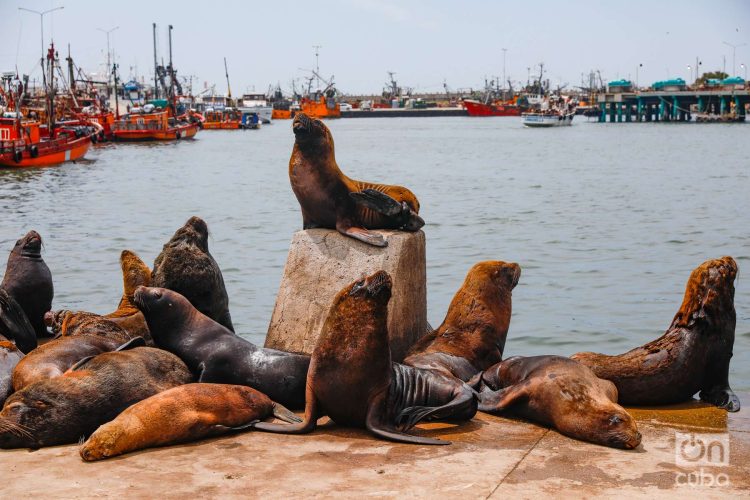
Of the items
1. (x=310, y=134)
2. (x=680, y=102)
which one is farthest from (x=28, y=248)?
(x=680, y=102)

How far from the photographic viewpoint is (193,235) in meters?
7.58

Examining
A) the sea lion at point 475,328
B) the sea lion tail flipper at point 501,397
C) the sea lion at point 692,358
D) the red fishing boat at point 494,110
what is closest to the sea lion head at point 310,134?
the sea lion at point 475,328

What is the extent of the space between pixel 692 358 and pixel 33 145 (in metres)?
38.4

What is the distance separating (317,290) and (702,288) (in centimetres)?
254

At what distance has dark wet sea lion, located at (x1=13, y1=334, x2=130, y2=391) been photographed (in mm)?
5777

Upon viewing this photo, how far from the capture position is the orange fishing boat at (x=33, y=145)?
3953 centimetres

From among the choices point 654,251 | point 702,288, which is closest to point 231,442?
point 702,288

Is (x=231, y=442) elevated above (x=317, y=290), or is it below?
below

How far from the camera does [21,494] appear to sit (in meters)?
4.27

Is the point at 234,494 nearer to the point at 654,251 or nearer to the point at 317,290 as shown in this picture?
the point at 317,290

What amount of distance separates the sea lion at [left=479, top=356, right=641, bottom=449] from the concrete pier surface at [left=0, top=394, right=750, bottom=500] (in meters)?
0.09

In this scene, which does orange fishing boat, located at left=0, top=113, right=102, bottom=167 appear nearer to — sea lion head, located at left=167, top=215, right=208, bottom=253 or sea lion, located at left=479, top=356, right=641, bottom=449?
sea lion head, located at left=167, top=215, right=208, bottom=253

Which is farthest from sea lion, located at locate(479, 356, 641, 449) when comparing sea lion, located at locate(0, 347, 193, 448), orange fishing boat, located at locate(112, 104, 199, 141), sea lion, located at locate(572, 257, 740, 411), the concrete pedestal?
orange fishing boat, located at locate(112, 104, 199, 141)

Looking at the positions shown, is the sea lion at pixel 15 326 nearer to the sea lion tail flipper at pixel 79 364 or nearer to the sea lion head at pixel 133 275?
the sea lion head at pixel 133 275
